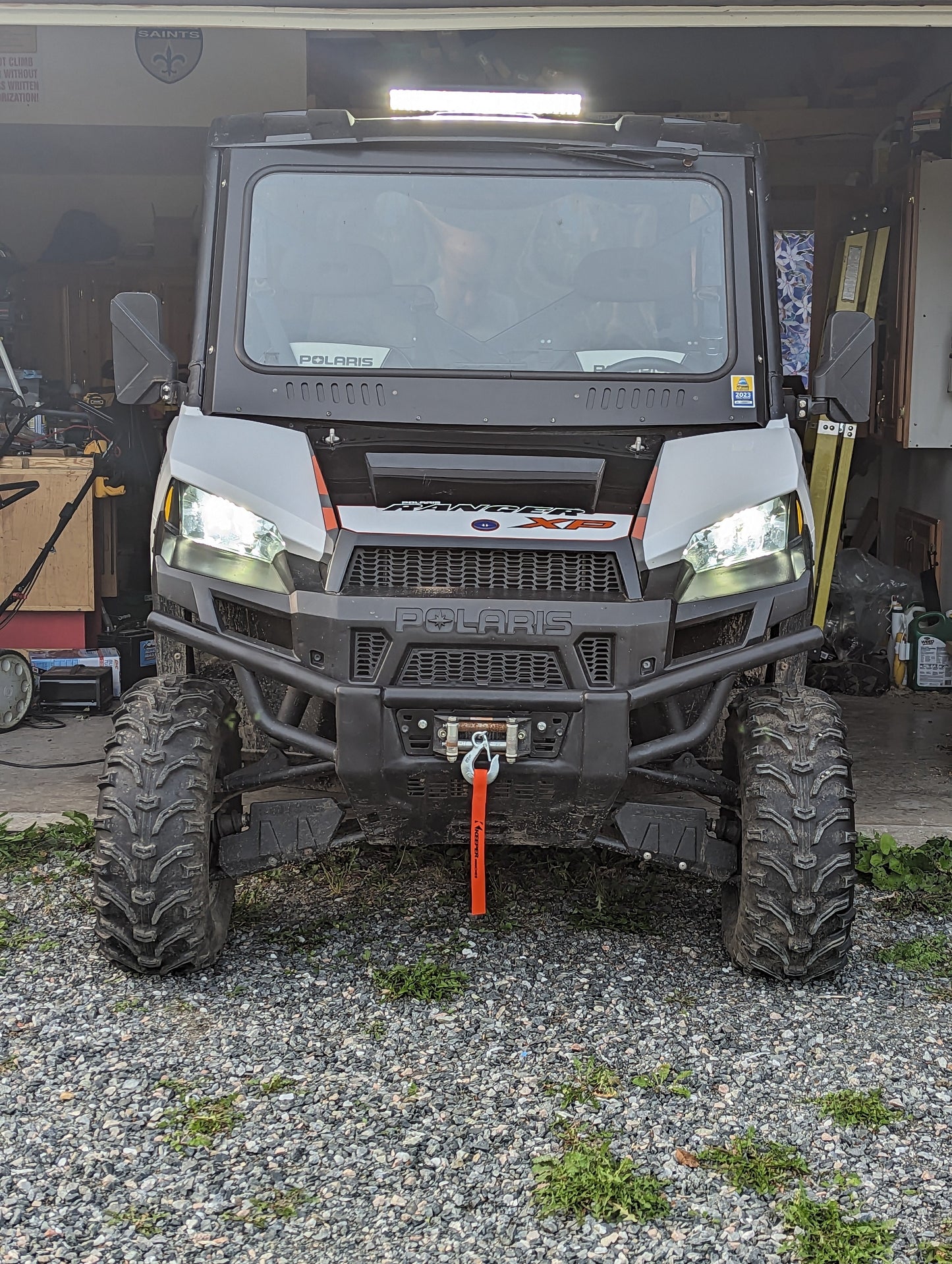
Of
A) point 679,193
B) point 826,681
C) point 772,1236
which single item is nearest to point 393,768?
point 772,1236

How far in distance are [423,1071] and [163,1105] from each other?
2.01 feet

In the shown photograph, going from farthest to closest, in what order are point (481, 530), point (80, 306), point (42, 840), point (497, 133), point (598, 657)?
point (80, 306)
point (42, 840)
point (497, 133)
point (481, 530)
point (598, 657)

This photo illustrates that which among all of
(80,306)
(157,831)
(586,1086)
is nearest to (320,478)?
(157,831)

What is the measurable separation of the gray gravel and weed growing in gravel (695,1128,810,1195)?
1.8 inches

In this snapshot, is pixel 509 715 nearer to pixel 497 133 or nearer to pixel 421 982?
pixel 421 982

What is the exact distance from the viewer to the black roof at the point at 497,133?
380 centimetres

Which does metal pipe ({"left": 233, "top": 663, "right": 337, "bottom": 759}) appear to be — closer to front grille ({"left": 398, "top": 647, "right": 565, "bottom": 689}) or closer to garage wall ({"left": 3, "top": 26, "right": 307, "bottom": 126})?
front grille ({"left": 398, "top": 647, "right": 565, "bottom": 689})

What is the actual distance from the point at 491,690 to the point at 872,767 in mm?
3151

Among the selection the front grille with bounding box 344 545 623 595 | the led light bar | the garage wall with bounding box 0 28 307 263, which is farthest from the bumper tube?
the garage wall with bounding box 0 28 307 263

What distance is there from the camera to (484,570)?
3.29 m

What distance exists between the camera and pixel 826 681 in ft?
24.1

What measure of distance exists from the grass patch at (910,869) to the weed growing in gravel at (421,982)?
5.18ft

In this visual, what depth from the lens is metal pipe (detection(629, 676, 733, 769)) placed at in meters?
3.28

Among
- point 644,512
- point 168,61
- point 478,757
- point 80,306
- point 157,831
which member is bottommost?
point 157,831
